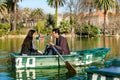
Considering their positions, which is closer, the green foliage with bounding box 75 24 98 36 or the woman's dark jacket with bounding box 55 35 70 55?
the woman's dark jacket with bounding box 55 35 70 55

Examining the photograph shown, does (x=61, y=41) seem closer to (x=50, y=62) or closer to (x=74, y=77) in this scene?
(x=50, y=62)

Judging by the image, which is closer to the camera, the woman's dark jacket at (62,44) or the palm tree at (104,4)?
the woman's dark jacket at (62,44)

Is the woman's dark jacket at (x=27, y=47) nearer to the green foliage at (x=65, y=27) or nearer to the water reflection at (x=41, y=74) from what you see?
the water reflection at (x=41, y=74)

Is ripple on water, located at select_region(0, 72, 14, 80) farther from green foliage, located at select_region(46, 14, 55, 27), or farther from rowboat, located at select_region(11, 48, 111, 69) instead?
green foliage, located at select_region(46, 14, 55, 27)

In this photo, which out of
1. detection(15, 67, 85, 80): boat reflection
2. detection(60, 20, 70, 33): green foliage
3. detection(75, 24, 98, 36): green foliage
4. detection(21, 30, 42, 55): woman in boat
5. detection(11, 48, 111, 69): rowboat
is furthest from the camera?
detection(60, 20, 70, 33): green foliage

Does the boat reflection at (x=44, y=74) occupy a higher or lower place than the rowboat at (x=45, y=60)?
lower

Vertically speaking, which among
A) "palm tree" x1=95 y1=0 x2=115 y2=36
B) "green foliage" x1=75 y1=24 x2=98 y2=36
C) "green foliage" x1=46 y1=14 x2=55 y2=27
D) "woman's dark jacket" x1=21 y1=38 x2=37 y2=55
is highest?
"palm tree" x1=95 y1=0 x2=115 y2=36

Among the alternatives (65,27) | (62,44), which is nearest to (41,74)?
(62,44)

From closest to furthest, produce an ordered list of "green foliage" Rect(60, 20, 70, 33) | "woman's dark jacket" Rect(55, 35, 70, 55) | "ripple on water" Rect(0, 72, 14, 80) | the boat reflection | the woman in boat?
"ripple on water" Rect(0, 72, 14, 80), the boat reflection, "woman's dark jacket" Rect(55, 35, 70, 55), the woman in boat, "green foliage" Rect(60, 20, 70, 33)

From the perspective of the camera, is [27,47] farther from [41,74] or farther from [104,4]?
[104,4]

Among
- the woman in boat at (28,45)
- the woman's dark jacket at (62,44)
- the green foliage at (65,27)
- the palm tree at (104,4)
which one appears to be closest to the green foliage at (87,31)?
the green foliage at (65,27)

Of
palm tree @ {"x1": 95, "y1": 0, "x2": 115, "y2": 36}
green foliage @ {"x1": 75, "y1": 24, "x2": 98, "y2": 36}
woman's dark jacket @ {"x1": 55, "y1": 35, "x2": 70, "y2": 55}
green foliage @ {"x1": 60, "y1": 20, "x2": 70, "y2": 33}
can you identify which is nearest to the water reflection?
woman's dark jacket @ {"x1": 55, "y1": 35, "x2": 70, "y2": 55}

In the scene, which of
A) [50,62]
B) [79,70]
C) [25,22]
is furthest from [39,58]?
[25,22]

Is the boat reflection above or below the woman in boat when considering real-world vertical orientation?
below
